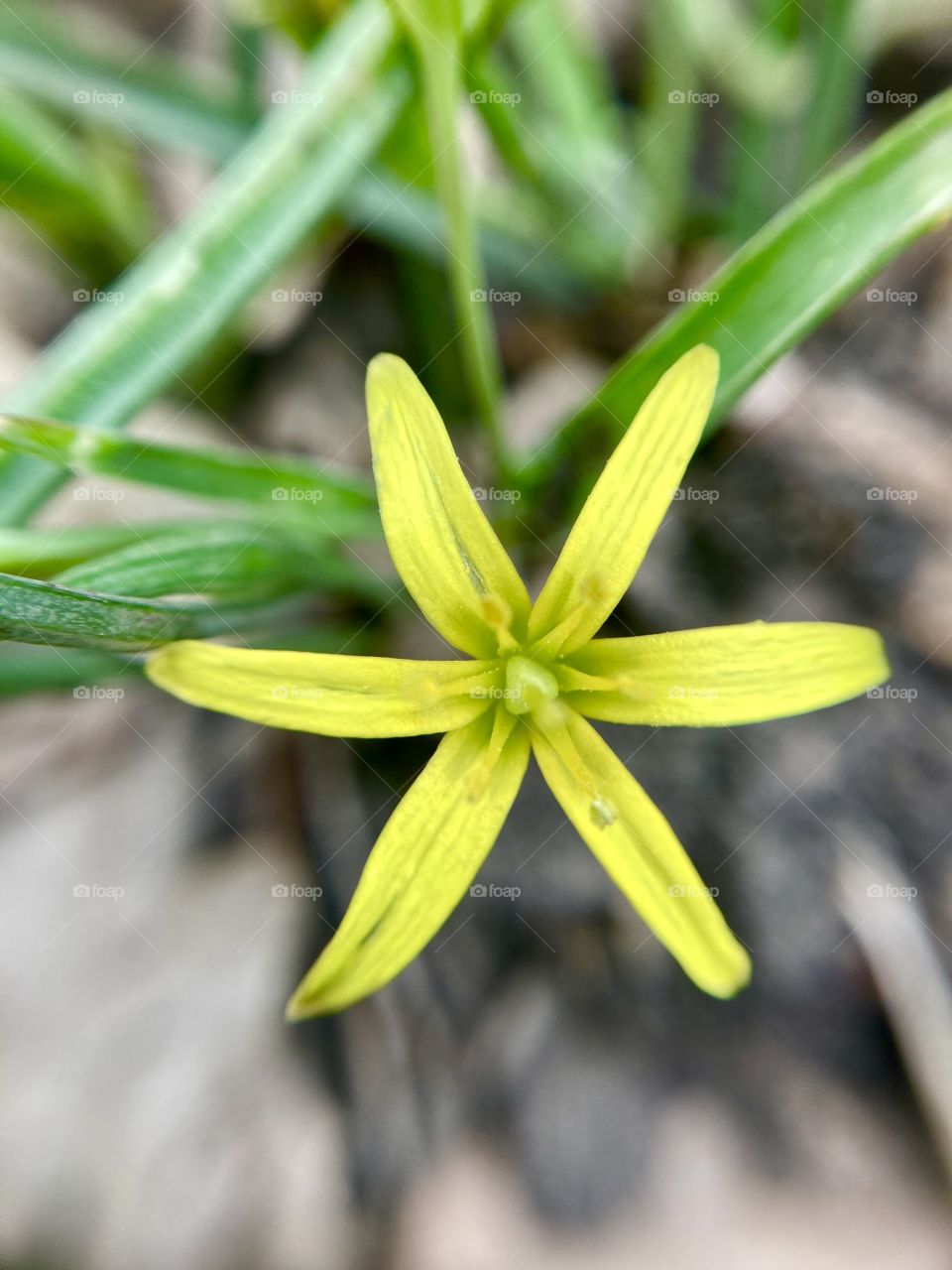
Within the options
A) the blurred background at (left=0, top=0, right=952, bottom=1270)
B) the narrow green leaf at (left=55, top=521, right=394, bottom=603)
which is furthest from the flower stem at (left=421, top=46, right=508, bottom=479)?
the narrow green leaf at (left=55, top=521, right=394, bottom=603)

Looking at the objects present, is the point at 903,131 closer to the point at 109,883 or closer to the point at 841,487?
the point at 841,487

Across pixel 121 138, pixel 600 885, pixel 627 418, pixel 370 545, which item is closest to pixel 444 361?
pixel 370 545

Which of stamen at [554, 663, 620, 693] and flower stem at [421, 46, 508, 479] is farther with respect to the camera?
flower stem at [421, 46, 508, 479]

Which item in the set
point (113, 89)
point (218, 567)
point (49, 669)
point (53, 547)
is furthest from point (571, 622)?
point (113, 89)

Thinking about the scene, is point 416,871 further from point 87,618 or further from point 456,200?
point 456,200

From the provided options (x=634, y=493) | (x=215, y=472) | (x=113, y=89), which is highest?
(x=113, y=89)

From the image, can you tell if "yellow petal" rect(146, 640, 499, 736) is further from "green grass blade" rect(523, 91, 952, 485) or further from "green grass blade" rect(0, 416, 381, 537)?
"green grass blade" rect(523, 91, 952, 485)
